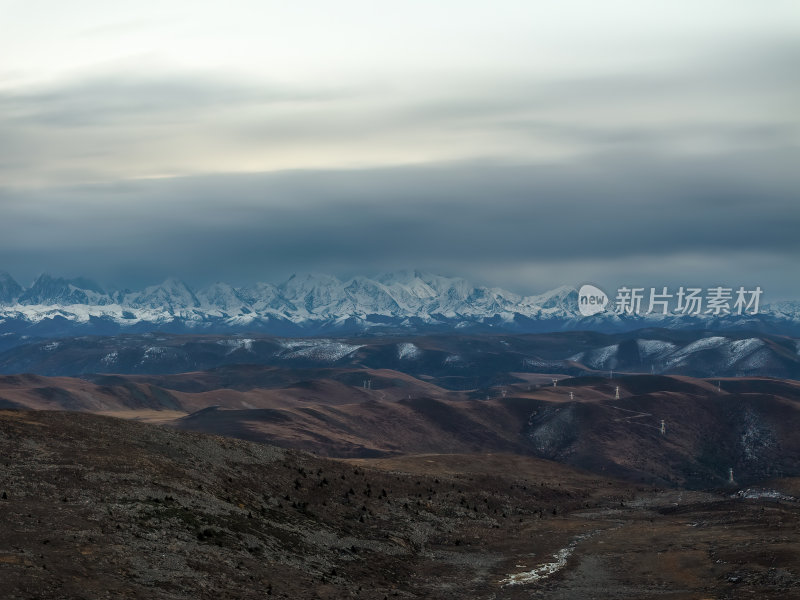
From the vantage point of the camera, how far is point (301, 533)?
60031 millimetres

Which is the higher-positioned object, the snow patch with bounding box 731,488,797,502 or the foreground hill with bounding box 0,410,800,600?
the foreground hill with bounding box 0,410,800,600

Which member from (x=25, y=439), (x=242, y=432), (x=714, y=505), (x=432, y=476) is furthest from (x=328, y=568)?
(x=242, y=432)

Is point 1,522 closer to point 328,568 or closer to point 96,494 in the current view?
point 96,494

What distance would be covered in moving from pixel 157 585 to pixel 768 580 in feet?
111

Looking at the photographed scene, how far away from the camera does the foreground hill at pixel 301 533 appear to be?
43531 mm

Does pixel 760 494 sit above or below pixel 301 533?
below

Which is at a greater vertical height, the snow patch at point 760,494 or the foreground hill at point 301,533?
the foreground hill at point 301,533

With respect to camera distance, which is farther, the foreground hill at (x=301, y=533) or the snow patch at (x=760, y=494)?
the snow patch at (x=760, y=494)

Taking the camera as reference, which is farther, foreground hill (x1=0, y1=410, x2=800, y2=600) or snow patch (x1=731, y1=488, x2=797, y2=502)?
snow patch (x1=731, y1=488, x2=797, y2=502)

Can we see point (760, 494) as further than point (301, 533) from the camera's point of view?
Yes

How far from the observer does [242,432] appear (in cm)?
18425

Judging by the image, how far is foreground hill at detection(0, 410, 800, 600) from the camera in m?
43.5

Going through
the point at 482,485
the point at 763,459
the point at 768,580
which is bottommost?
the point at 763,459

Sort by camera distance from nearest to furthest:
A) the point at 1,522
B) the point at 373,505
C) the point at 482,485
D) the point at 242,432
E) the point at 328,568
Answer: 1. the point at 1,522
2. the point at 328,568
3. the point at 373,505
4. the point at 482,485
5. the point at 242,432
